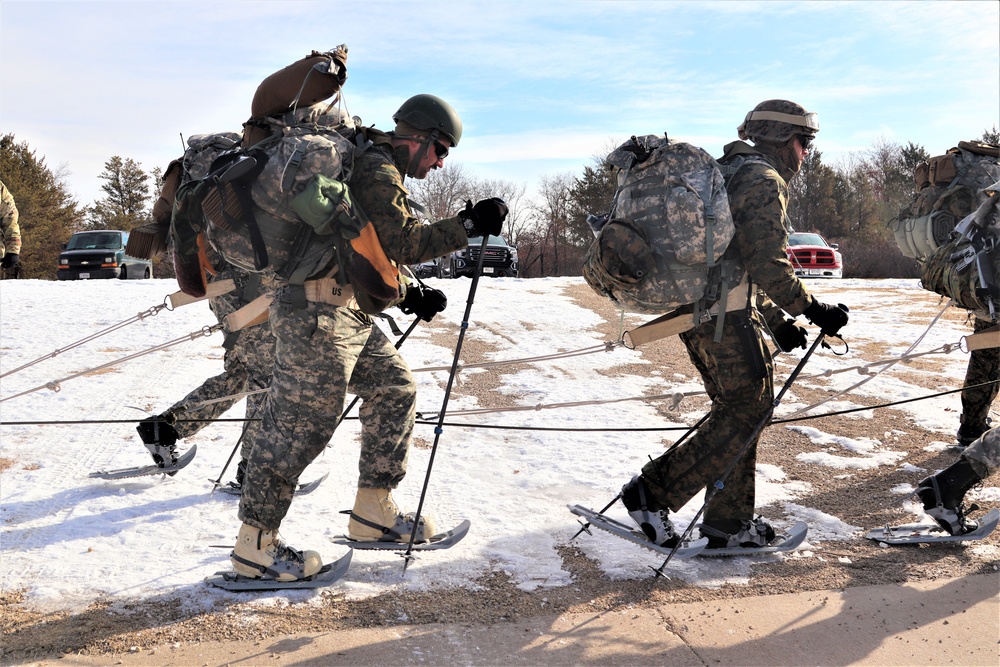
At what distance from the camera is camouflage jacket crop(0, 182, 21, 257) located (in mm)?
7852

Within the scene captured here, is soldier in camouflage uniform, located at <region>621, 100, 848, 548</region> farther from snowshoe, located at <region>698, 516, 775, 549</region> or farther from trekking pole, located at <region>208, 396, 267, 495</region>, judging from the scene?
trekking pole, located at <region>208, 396, 267, 495</region>

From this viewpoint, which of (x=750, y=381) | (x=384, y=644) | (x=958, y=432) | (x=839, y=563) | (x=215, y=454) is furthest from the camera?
(x=958, y=432)

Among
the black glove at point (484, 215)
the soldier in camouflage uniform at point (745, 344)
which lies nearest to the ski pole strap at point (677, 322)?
the soldier in camouflage uniform at point (745, 344)

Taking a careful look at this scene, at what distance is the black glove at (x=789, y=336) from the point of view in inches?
155

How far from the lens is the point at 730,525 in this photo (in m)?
4.12

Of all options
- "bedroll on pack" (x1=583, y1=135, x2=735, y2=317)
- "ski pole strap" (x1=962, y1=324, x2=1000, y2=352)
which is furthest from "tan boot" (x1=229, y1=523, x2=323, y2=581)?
"ski pole strap" (x1=962, y1=324, x2=1000, y2=352)

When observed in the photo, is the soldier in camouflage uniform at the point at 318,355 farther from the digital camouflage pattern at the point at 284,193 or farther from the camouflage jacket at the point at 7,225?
the camouflage jacket at the point at 7,225

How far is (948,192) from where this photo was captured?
5879 millimetres

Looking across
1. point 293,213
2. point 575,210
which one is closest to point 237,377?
point 293,213

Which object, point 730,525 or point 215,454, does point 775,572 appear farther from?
point 215,454

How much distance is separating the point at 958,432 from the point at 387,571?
4.45 metres

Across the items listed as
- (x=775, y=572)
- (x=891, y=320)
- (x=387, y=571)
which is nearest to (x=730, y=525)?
(x=775, y=572)

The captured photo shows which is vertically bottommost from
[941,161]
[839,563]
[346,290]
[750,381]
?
[839,563]

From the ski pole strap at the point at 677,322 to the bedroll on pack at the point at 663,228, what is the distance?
79 mm
